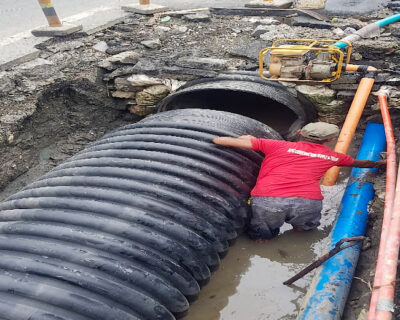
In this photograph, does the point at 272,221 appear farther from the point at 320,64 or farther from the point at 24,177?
the point at 24,177

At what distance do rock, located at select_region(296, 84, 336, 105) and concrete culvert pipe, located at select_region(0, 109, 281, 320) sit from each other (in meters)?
1.42

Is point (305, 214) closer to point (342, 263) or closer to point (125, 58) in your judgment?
point (342, 263)

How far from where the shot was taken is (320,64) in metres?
4.12

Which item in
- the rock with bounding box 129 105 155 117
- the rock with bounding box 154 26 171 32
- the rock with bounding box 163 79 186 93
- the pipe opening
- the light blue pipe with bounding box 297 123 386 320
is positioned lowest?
the pipe opening

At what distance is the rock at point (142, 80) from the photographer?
16.6 feet

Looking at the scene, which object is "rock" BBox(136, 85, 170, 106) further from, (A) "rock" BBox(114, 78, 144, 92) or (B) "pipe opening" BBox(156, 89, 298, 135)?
(B) "pipe opening" BBox(156, 89, 298, 135)

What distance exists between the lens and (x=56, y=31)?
5949mm

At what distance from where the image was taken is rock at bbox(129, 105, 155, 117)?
5348 mm

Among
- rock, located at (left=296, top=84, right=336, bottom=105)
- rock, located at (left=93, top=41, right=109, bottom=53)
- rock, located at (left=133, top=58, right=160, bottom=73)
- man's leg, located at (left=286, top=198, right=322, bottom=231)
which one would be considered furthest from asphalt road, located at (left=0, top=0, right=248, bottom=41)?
man's leg, located at (left=286, top=198, right=322, bottom=231)

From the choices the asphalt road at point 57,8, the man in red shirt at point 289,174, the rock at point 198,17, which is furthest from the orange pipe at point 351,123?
the asphalt road at point 57,8

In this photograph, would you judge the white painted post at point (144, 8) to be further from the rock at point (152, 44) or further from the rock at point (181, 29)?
the rock at point (152, 44)

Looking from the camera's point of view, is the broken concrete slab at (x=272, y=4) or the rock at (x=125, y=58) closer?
the rock at (x=125, y=58)

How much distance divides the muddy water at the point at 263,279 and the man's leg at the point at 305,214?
16 centimetres

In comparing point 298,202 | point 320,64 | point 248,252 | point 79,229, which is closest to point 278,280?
point 248,252
